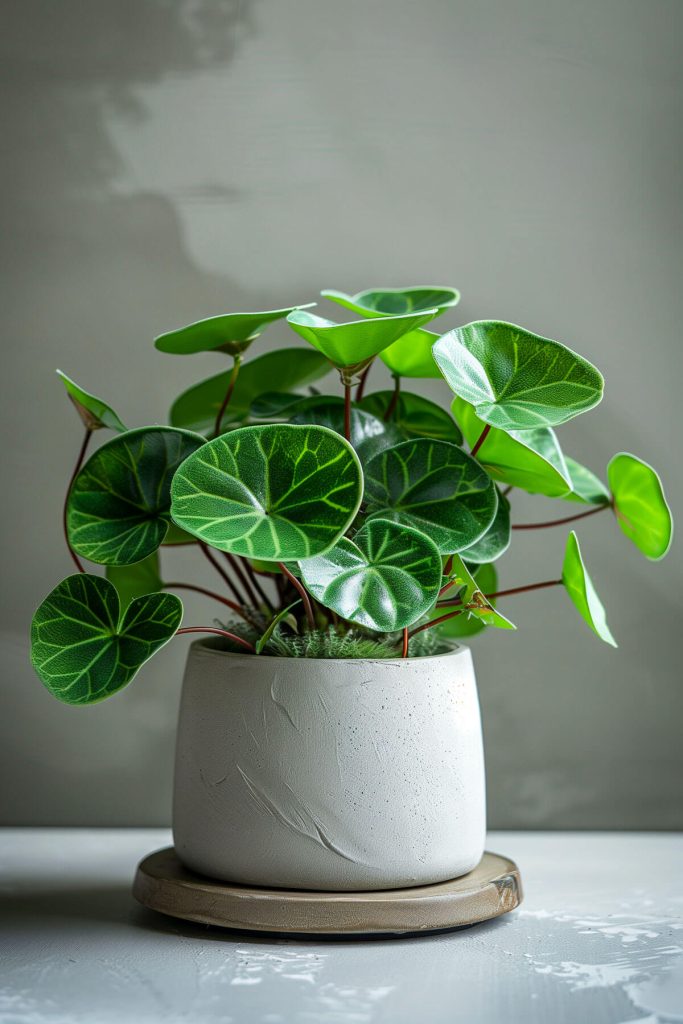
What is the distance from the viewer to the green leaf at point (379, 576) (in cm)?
79

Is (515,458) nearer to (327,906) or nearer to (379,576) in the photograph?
(379,576)

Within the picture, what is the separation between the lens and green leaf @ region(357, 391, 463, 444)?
1.08 m

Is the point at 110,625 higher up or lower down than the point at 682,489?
lower down

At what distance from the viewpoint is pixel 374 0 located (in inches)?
53.7

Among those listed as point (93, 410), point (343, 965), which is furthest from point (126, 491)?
point (343, 965)

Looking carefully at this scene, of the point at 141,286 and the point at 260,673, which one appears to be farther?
the point at 141,286

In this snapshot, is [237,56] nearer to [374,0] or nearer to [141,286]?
[374,0]

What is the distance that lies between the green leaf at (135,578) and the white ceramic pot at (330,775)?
245 mm

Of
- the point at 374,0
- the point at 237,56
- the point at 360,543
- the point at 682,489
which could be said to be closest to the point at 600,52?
the point at 374,0

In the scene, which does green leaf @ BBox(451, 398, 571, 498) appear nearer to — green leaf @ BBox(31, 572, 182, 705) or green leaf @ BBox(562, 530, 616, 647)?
green leaf @ BBox(562, 530, 616, 647)

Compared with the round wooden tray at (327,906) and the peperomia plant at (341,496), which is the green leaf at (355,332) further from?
the round wooden tray at (327,906)

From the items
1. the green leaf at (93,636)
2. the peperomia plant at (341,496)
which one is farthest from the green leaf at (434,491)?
the green leaf at (93,636)

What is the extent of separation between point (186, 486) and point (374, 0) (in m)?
0.89

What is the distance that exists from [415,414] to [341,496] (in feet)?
1.09
